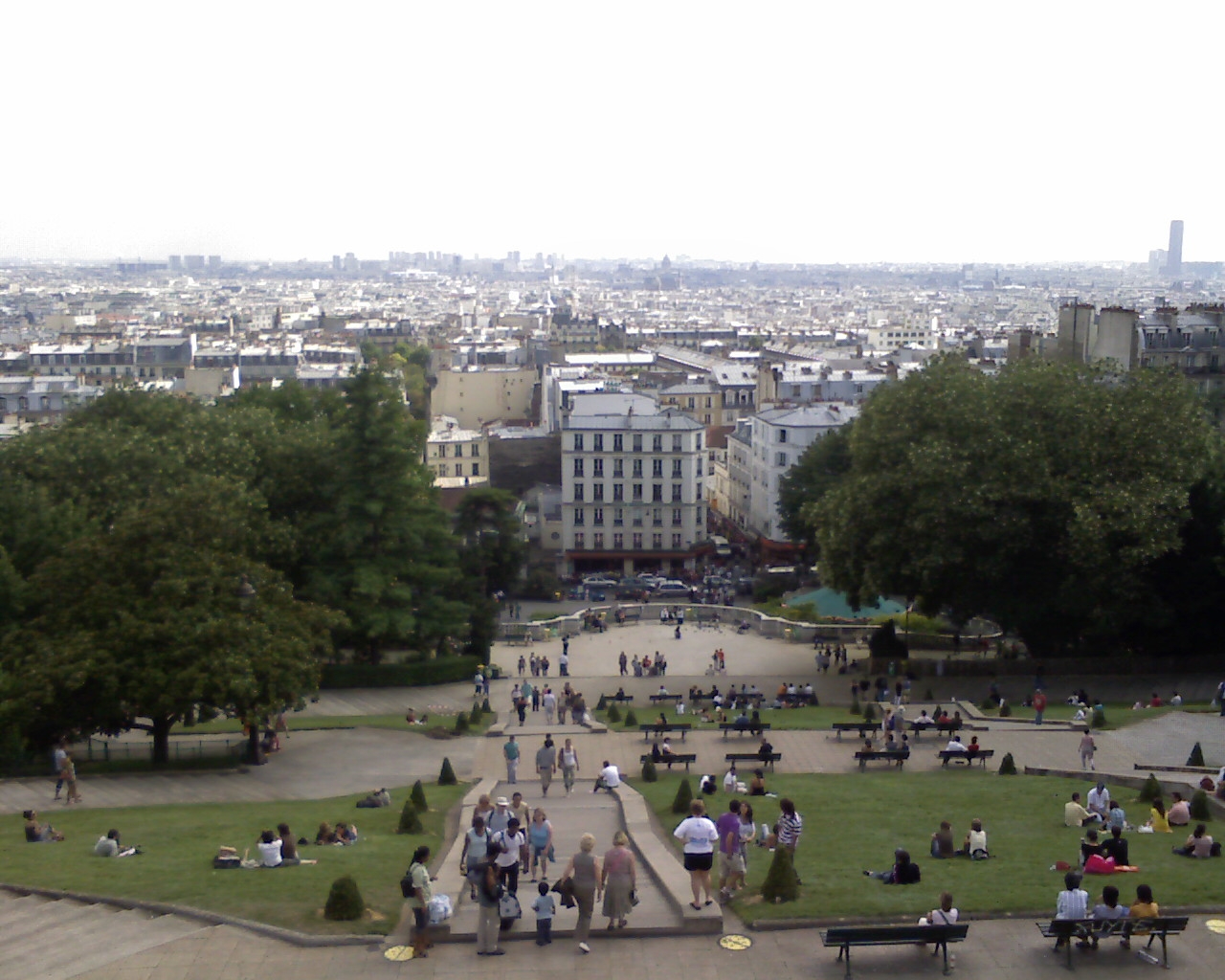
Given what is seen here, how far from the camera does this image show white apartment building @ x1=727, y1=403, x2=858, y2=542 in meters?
83.0

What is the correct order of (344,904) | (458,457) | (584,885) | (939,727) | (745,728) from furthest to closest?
(458,457)
(745,728)
(939,727)
(344,904)
(584,885)

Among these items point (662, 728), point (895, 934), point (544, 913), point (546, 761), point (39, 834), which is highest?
point (895, 934)

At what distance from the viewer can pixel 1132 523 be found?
4203 cm

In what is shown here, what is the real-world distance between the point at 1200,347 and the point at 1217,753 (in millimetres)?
48994

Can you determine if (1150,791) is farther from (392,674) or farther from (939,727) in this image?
(392,674)

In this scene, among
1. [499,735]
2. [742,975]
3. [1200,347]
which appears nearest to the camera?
[742,975]

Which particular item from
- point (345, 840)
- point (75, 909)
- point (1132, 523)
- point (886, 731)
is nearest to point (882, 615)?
point (1132, 523)

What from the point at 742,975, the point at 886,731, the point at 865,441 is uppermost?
the point at 865,441

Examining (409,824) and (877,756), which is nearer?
(409,824)

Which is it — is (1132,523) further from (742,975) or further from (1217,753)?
(742,975)

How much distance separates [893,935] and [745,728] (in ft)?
61.9

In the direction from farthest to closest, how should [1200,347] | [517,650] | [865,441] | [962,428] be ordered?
[1200,347] < [517,650] < [865,441] < [962,428]

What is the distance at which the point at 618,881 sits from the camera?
1812cm

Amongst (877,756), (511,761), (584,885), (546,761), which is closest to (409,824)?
(546,761)
